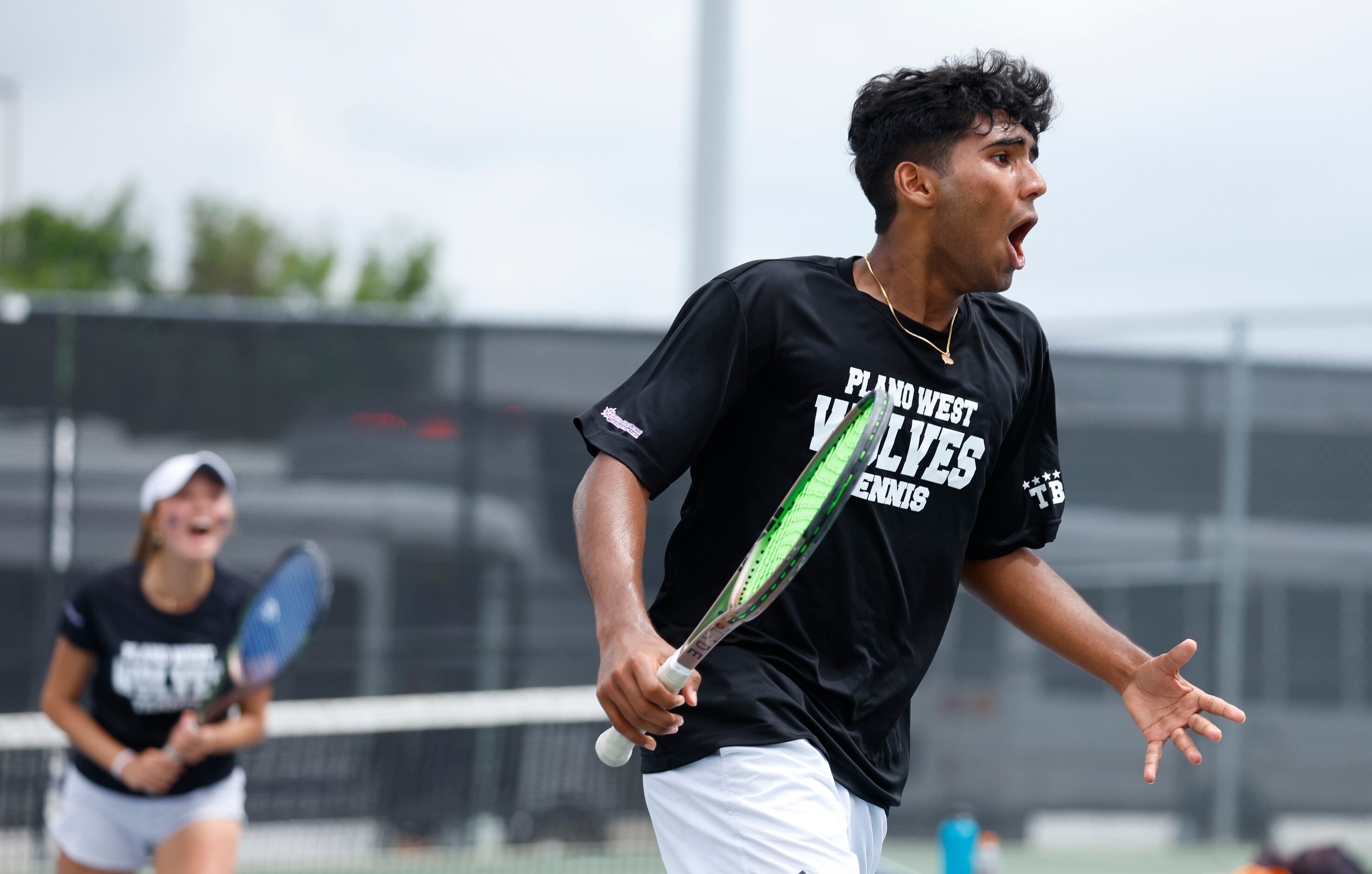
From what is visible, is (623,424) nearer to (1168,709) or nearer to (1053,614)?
(1053,614)

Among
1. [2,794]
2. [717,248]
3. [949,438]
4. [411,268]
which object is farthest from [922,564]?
[411,268]

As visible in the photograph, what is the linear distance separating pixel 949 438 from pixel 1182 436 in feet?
19.6

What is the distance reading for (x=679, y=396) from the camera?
8.55 ft

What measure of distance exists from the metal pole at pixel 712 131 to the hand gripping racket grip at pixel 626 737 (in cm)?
555

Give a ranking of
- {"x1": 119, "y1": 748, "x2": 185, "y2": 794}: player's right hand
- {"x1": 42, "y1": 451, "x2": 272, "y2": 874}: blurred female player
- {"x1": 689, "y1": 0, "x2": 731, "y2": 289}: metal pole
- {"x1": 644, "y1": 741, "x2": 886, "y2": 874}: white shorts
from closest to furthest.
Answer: {"x1": 644, "y1": 741, "x2": 886, "y2": 874}: white shorts → {"x1": 119, "y1": 748, "x2": 185, "y2": 794}: player's right hand → {"x1": 42, "y1": 451, "x2": 272, "y2": 874}: blurred female player → {"x1": 689, "y1": 0, "x2": 731, "y2": 289}: metal pole

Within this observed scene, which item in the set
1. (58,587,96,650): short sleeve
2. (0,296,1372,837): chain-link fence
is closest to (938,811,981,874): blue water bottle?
(58,587,96,650): short sleeve

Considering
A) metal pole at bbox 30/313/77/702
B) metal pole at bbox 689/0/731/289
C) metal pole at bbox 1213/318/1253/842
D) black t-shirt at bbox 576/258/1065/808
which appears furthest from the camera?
metal pole at bbox 1213/318/1253/842

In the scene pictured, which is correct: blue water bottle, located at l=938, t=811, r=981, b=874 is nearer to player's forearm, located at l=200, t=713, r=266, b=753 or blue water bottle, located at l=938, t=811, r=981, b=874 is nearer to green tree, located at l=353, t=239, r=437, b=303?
player's forearm, located at l=200, t=713, r=266, b=753

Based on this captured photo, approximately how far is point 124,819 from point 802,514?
10.7 feet

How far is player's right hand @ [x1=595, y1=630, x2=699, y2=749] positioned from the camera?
215 cm

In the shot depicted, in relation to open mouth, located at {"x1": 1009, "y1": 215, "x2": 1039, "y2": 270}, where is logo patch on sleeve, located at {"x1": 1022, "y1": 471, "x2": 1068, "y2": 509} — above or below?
below

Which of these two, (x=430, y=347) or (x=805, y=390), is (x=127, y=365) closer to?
(x=430, y=347)

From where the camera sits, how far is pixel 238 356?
781cm

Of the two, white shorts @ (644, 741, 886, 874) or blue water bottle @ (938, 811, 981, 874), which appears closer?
white shorts @ (644, 741, 886, 874)
